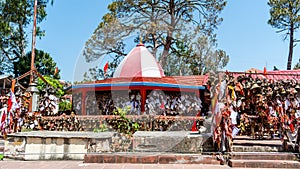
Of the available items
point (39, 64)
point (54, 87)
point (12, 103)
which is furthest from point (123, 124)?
point (39, 64)

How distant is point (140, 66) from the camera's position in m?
13.8

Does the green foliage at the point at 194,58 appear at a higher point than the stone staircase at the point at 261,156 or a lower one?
higher

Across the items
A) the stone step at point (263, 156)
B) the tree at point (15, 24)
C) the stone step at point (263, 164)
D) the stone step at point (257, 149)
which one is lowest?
the stone step at point (263, 164)

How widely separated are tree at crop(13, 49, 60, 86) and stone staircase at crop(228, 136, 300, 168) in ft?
68.5

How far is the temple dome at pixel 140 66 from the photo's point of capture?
1368 centimetres

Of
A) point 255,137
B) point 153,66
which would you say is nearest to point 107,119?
point 255,137

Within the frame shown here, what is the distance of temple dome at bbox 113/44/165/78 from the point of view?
44.9 ft

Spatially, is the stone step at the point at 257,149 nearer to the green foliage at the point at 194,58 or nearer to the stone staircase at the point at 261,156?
the stone staircase at the point at 261,156

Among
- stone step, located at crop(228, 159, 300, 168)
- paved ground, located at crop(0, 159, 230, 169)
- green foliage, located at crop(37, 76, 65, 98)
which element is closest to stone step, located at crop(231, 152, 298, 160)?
stone step, located at crop(228, 159, 300, 168)

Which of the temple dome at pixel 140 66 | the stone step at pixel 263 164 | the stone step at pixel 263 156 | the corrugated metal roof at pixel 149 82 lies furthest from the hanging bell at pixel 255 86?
the temple dome at pixel 140 66

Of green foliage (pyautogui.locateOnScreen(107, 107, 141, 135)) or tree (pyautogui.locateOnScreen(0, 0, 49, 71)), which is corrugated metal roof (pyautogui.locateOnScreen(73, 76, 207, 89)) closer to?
green foliage (pyautogui.locateOnScreen(107, 107, 141, 135))

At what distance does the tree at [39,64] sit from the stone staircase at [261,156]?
68.5 ft

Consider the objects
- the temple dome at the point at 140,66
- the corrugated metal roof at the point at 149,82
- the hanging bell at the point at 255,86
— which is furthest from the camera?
the temple dome at the point at 140,66

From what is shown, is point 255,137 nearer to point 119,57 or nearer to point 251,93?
point 251,93
